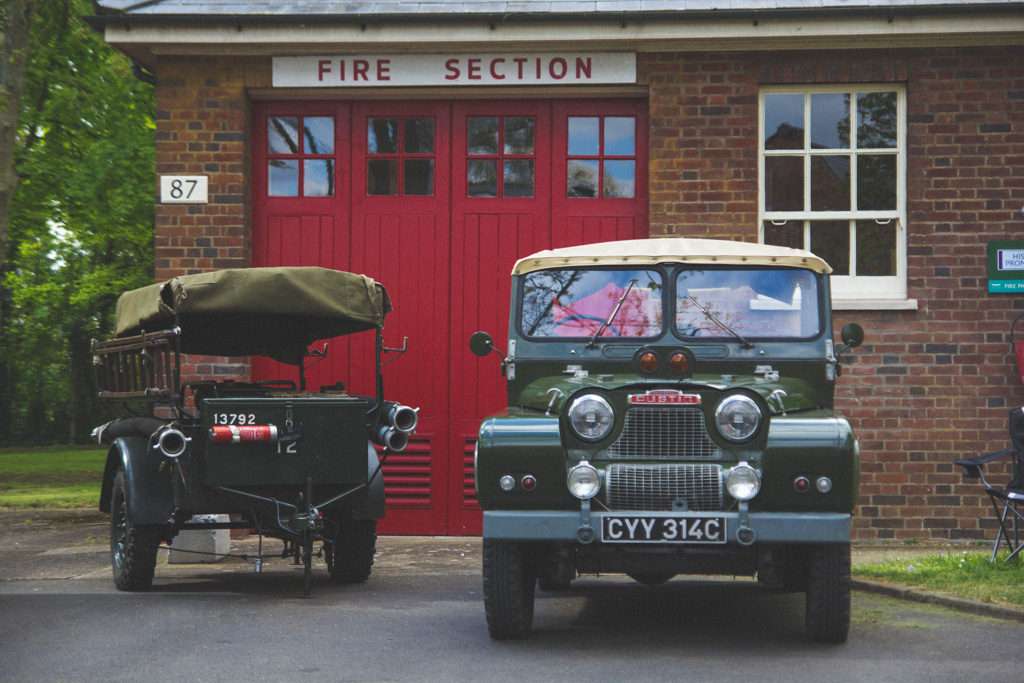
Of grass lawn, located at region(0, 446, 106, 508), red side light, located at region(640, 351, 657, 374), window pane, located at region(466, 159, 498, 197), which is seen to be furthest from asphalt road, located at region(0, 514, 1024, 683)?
grass lawn, located at region(0, 446, 106, 508)

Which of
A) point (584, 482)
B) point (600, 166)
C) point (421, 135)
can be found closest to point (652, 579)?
point (584, 482)

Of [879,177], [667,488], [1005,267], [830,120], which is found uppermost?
[830,120]

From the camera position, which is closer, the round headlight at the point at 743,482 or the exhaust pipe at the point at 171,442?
the round headlight at the point at 743,482

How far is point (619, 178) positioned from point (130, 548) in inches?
215

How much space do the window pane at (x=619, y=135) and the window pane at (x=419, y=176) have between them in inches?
59.6

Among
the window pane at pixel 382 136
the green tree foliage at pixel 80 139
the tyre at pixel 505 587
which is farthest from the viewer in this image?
the green tree foliage at pixel 80 139

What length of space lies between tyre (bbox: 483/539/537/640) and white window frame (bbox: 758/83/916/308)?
5736 mm

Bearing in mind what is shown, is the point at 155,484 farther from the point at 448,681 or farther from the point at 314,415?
the point at 448,681

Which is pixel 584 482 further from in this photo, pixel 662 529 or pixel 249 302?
pixel 249 302

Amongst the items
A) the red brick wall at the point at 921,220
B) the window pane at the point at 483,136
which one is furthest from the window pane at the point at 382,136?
the red brick wall at the point at 921,220

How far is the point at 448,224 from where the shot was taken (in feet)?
41.7

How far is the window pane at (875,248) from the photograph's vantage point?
1230 centimetres

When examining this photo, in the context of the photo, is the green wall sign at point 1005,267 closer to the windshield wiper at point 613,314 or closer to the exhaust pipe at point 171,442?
the windshield wiper at point 613,314

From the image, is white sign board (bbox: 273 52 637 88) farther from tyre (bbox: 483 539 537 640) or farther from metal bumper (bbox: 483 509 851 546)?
metal bumper (bbox: 483 509 851 546)
